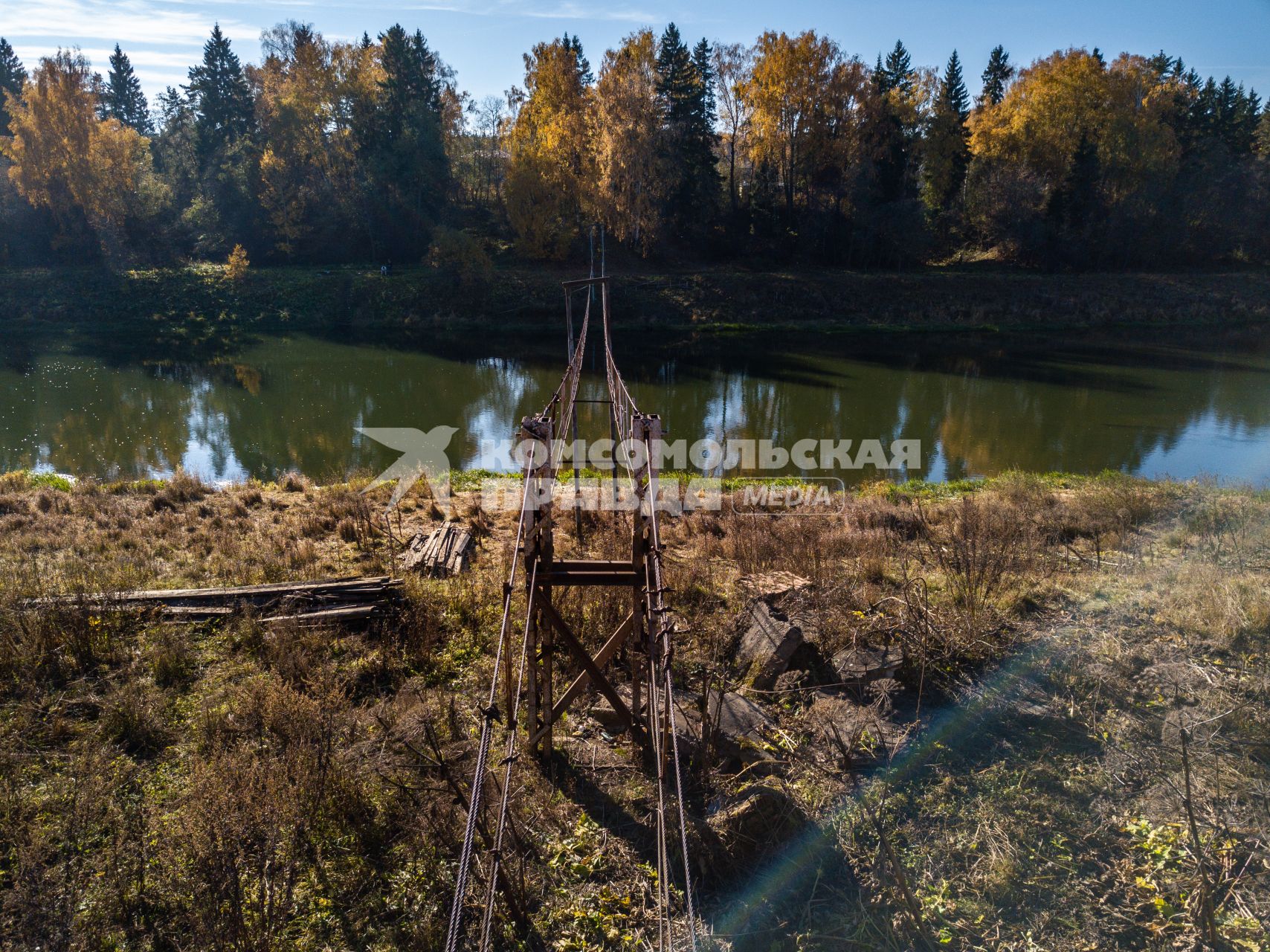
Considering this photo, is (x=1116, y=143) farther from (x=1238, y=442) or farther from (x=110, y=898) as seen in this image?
(x=110, y=898)

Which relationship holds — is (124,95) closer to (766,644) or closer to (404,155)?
(404,155)

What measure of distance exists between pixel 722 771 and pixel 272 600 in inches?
174

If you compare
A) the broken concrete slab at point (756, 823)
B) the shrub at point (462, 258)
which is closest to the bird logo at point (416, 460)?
the broken concrete slab at point (756, 823)

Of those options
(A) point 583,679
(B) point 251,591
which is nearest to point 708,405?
(B) point 251,591

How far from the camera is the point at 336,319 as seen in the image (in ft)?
113

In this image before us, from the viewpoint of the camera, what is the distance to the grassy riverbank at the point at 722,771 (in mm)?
3551

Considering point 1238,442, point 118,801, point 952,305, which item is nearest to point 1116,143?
point 952,305

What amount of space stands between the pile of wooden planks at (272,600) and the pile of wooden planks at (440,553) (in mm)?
1114

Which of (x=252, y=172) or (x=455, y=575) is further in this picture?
(x=252, y=172)

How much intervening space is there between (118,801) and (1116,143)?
51.9 meters

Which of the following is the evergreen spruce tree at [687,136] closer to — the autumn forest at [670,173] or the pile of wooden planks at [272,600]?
the autumn forest at [670,173]

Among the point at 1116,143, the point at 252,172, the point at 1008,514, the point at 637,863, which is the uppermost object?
the point at 1116,143

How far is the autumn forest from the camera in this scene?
36.9m

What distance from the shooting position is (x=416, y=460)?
16266mm
